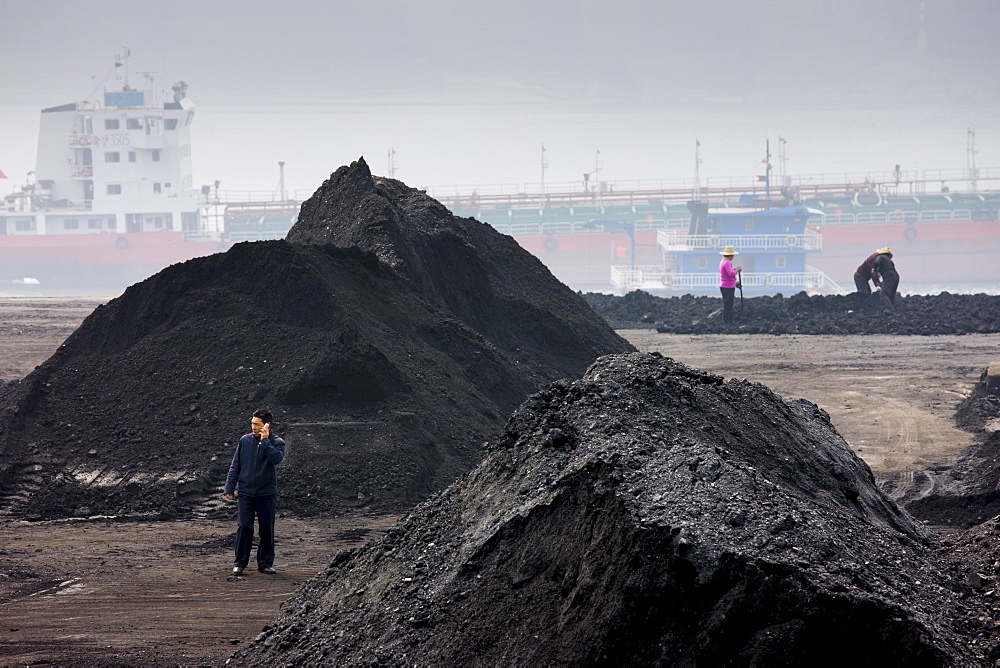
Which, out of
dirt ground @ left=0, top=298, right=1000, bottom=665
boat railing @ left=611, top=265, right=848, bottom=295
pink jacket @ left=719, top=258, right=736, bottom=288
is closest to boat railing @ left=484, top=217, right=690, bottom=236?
boat railing @ left=611, top=265, right=848, bottom=295

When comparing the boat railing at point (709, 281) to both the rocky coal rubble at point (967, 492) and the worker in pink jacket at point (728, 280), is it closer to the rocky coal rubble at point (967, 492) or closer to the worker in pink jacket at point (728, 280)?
the worker in pink jacket at point (728, 280)

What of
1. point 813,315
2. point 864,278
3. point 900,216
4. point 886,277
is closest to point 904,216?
point 900,216

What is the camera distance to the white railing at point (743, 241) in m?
65.7

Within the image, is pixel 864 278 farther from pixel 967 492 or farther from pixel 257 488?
pixel 257 488

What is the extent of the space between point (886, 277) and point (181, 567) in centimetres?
2056

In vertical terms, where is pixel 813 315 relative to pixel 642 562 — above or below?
below

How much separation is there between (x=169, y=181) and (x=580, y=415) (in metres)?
81.6

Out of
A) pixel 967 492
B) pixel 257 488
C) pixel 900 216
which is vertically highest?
pixel 900 216

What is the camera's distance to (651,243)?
80688mm

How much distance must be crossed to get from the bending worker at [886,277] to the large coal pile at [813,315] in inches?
9.3

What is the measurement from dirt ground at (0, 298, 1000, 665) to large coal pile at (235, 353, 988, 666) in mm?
855

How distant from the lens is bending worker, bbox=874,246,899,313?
25.7 metres

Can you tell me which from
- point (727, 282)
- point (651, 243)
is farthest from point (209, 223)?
point (727, 282)

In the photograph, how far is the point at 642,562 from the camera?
16.4ft
